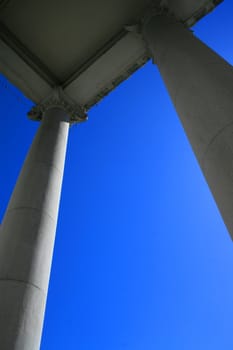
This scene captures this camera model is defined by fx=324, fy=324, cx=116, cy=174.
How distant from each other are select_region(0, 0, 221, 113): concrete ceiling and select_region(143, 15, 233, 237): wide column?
27640mm

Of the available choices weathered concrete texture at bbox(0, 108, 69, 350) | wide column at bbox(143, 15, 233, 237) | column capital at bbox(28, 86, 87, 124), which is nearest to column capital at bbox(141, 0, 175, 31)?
wide column at bbox(143, 15, 233, 237)

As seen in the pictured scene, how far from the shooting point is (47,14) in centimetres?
7862

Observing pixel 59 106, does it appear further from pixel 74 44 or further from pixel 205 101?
pixel 205 101

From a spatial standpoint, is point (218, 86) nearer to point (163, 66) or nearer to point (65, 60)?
point (163, 66)

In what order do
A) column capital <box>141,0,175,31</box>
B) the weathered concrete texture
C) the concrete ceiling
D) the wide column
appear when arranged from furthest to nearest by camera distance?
the concrete ceiling, column capital <box>141,0,175,31</box>, the weathered concrete texture, the wide column

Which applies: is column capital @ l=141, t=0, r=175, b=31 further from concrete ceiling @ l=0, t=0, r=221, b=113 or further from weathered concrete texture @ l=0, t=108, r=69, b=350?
weathered concrete texture @ l=0, t=108, r=69, b=350

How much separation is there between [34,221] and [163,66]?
96.2 ft

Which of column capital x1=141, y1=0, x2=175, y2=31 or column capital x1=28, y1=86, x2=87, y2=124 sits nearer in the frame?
column capital x1=141, y1=0, x2=175, y2=31

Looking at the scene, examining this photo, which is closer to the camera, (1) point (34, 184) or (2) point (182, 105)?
(2) point (182, 105)

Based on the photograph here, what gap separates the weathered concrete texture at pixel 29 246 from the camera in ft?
108

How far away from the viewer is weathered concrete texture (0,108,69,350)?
3288 centimetres

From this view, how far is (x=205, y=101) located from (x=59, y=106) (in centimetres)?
5196

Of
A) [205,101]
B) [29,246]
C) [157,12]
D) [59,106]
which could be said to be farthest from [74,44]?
[29,246]

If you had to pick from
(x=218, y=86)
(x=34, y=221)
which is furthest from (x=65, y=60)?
(x=218, y=86)
